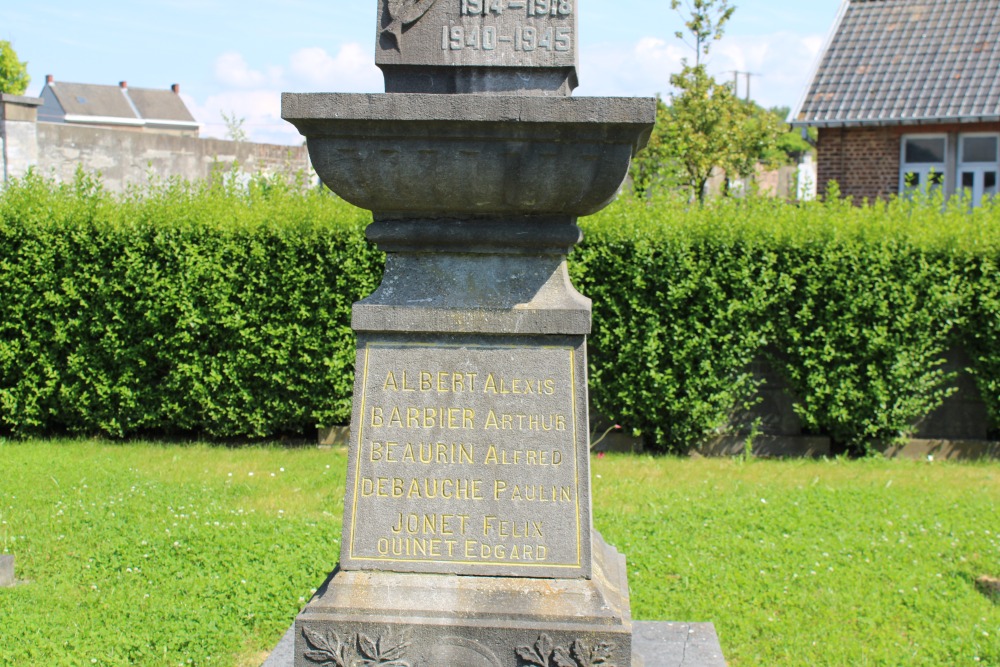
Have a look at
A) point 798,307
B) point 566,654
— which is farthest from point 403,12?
point 798,307

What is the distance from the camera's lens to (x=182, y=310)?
8688mm

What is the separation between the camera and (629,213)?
8.78 meters

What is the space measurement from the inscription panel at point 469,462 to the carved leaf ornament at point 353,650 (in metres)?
0.26

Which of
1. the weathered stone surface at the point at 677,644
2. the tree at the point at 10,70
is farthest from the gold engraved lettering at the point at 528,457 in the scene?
the tree at the point at 10,70

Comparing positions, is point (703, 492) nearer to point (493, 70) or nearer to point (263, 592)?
point (263, 592)

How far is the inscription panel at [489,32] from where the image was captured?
3262 mm

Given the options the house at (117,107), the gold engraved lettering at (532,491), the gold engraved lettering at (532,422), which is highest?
the house at (117,107)

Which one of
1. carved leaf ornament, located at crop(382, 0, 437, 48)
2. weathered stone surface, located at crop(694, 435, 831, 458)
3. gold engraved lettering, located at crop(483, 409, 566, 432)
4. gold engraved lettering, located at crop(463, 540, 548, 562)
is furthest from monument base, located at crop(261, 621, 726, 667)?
weathered stone surface, located at crop(694, 435, 831, 458)

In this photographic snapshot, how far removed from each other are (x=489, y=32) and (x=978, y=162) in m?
16.5

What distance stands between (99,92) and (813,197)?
59602 millimetres

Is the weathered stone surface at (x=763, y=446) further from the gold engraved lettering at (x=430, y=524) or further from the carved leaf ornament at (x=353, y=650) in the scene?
the carved leaf ornament at (x=353, y=650)

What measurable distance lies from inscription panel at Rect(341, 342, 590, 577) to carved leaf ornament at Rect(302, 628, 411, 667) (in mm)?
257

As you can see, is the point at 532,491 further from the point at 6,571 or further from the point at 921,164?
the point at 921,164

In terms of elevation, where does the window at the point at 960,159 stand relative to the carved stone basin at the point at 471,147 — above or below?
above
